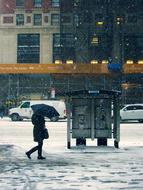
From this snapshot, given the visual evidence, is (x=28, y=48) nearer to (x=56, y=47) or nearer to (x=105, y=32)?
(x=56, y=47)

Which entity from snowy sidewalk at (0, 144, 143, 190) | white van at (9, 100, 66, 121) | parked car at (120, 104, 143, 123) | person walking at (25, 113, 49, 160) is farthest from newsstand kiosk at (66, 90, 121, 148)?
white van at (9, 100, 66, 121)

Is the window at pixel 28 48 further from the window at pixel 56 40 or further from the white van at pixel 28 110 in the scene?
the white van at pixel 28 110

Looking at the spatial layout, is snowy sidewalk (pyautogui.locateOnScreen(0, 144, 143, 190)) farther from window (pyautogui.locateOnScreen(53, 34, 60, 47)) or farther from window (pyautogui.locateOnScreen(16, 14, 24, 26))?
window (pyautogui.locateOnScreen(16, 14, 24, 26))

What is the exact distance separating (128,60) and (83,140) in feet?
99.2

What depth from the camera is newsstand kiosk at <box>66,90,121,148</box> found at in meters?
17.0

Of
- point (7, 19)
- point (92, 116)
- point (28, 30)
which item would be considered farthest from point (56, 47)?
point (92, 116)

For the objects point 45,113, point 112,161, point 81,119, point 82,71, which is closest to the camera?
point 112,161

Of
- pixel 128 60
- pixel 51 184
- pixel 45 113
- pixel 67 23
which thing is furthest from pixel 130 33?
pixel 51 184

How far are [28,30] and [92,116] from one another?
3296 cm

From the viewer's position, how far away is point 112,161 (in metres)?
13.3

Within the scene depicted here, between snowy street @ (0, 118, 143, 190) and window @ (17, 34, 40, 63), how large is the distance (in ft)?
98.7

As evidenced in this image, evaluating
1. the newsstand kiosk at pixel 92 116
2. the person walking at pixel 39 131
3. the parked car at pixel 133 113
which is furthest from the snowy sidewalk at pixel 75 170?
the parked car at pixel 133 113

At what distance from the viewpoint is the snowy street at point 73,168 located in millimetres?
9641

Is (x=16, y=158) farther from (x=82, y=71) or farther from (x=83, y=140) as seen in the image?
(x=82, y=71)
